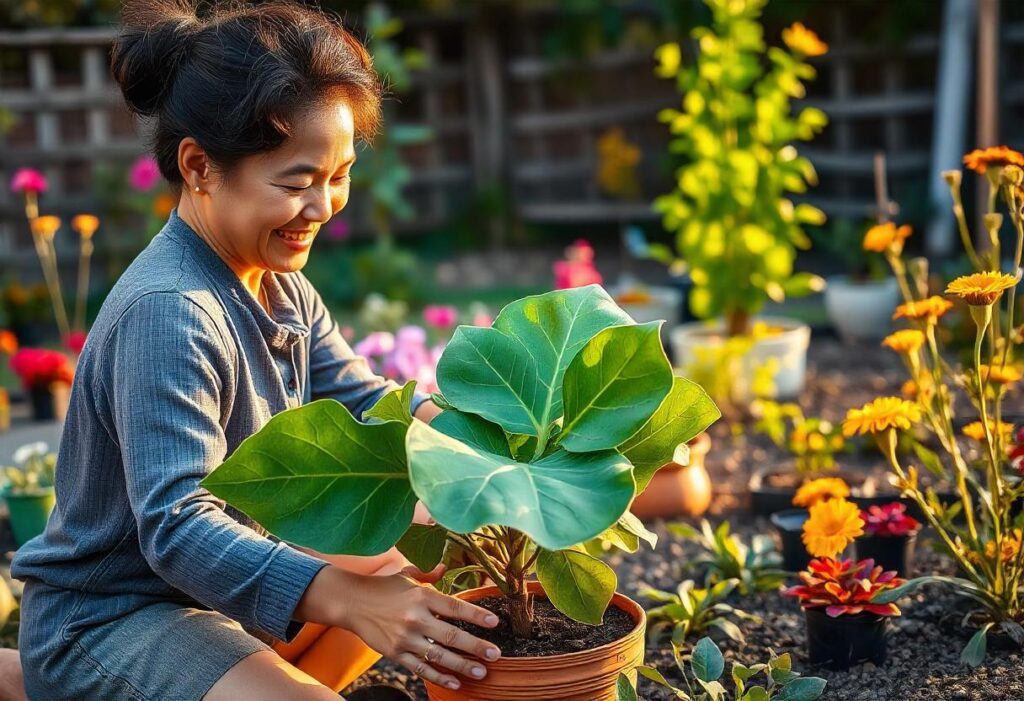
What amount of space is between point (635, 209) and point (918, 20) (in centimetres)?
197

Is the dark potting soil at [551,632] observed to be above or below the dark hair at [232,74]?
below

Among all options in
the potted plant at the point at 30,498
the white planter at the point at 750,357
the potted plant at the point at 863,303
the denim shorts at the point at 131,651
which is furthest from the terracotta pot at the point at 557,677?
the potted plant at the point at 863,303

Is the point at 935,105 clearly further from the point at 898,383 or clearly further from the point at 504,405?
the point at 504,405

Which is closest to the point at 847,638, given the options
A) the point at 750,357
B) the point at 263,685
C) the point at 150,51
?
the point at 263,685

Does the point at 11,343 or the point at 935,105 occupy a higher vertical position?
the point at 935,105

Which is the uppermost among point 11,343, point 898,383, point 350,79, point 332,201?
point 350,79

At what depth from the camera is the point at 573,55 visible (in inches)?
301

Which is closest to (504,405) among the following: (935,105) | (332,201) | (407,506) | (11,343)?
(407,506)

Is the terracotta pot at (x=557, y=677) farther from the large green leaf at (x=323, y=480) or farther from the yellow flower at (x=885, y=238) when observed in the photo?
the yellow flower at (x=885, y=238)

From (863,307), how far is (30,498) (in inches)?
129

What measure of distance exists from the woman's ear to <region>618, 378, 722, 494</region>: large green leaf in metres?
0.71

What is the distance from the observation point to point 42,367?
4172 mm

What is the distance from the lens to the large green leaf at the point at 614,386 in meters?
1.50

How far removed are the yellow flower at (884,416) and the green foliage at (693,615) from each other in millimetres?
425
